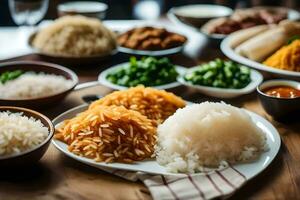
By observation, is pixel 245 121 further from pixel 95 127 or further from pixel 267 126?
pixel 95 127

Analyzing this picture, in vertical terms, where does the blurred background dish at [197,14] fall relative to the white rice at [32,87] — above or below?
below

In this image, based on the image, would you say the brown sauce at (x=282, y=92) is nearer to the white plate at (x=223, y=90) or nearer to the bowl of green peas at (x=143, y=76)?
the white plate at (x=223, y=90)

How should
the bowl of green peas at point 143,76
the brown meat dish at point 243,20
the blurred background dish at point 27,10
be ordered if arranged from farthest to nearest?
the brown meat dish at point 243,20, the blurred background dish at point 27,10, the bowl of green peas at point 143,76

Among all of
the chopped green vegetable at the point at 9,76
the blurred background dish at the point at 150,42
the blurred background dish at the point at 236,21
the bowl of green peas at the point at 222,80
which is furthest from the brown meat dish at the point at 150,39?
the chopped green vegetable at the point at 9,76

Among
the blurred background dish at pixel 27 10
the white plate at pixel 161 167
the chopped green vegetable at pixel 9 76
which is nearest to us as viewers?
the white plate at pixel 161 167

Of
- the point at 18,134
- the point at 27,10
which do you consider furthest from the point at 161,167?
the point at 27,10

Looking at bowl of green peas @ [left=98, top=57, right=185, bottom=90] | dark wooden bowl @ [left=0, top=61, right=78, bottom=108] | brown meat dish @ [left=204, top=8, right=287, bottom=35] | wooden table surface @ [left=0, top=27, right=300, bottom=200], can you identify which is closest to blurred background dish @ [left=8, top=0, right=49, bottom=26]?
dark wooden bowl @ [left=0, top=61, right=78, bottom=108]
